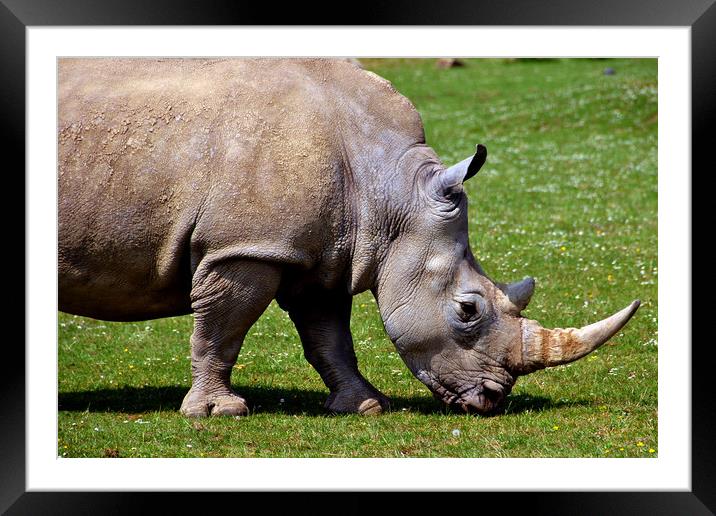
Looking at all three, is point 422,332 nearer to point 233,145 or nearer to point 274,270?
point 274,270

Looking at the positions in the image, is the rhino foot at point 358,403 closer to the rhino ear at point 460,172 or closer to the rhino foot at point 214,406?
the rhino foot at point 214,406

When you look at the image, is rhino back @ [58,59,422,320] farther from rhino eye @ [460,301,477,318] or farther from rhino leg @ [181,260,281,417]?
rhino eye @ [460,301,477,318]

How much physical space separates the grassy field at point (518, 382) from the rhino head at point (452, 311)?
1.52ft

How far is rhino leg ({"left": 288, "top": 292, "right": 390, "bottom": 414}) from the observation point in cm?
1120

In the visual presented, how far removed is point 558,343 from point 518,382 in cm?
186

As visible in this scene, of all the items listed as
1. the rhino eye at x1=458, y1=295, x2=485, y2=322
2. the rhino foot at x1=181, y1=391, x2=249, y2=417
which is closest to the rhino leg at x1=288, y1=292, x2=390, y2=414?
the rhino foot at x1=181, y1=391, x2=249, y2=417

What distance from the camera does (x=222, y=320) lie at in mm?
10547

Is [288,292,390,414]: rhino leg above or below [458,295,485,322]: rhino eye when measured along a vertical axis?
below

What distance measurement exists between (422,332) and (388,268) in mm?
627

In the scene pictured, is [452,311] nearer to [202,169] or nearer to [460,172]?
[460,172]

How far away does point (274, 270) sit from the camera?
10383 mm

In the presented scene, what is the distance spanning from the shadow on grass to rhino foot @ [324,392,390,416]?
0.42 ft
